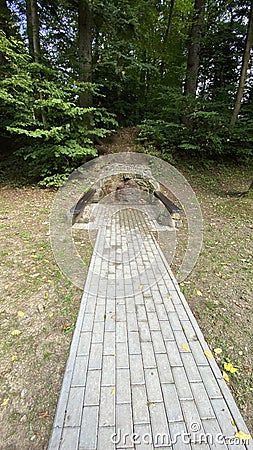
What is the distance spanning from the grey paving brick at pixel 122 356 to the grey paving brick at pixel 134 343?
0.04 metres

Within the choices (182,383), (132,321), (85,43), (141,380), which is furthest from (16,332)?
(85,43)

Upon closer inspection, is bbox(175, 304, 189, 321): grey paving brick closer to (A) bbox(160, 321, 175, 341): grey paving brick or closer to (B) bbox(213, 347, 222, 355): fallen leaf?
(A) bbox(160, 321, 175, 341): grey paving brick

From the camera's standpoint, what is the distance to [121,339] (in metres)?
1.91

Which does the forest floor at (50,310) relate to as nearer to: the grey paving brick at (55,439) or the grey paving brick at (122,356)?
the grey paving brick at (55,439)

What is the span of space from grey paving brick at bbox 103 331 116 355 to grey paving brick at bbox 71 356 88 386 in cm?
17

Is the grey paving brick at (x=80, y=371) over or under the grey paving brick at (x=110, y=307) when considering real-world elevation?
under

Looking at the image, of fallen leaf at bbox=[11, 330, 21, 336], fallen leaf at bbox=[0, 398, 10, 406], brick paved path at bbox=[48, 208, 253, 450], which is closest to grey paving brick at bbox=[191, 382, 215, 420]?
brick paved path at bbox=[48, 208, 253, 450]

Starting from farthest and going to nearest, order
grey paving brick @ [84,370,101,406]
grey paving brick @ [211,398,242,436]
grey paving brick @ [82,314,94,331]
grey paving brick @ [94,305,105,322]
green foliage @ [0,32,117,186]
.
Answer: green foliage @ [0,32,117,186] < grey paving brick @ [94,305,105,322] < grey paving brick @ [82,314,94,331] < grey paving brick @ [84,370,101,406] < grey paving brick @ [211,398,242,436]

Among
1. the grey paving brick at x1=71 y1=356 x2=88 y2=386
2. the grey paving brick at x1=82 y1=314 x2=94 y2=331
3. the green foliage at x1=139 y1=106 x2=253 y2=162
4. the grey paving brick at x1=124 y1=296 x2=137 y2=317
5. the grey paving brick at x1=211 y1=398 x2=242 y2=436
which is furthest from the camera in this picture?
the green foliage at x1=139 y1=106 x2=253 y2=162

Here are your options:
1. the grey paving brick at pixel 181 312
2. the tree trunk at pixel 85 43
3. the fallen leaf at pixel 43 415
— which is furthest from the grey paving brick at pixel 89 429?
the tree trunk at pixel 85 43

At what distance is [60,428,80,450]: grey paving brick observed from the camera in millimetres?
1228

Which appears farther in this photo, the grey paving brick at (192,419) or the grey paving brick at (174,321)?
the grey paving brick at (174,321)

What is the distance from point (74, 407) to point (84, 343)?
1.58 ft

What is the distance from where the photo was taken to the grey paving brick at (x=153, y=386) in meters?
1.47
